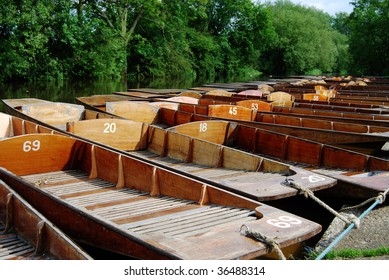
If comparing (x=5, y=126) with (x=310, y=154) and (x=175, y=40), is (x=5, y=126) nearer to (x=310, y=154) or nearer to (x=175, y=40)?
(x=310, y=154)

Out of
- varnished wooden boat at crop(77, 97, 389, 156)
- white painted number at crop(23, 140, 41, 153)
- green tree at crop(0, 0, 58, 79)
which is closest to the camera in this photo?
white painted number at crop(23, 140, 41, 153)

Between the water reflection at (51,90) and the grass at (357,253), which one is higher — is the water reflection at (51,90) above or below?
above

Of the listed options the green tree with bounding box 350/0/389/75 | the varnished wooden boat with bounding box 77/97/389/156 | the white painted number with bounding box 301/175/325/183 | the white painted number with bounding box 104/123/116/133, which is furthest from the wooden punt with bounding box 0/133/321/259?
the green tree with bounding box 350/0/389/75

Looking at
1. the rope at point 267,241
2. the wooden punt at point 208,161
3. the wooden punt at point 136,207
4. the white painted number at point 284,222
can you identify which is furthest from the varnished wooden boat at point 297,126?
the rope at point 267,241

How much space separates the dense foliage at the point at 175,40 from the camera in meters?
22.6

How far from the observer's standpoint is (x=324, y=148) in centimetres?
591

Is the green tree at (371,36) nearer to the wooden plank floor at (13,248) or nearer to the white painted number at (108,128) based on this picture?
the white painted number at (108,128)

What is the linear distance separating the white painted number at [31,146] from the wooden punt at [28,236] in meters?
1.45

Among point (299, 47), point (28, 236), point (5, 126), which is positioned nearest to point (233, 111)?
point (5, 126)

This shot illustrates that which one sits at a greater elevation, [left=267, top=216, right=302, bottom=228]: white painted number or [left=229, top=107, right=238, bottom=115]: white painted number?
[left=229, top=107, right=238, bottom=115]: white painted number

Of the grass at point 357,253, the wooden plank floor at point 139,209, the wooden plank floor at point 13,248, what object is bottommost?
the grass at point 357,253

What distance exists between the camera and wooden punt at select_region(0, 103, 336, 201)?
4376mm

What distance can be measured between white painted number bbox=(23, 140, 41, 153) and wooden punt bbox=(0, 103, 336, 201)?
740mm

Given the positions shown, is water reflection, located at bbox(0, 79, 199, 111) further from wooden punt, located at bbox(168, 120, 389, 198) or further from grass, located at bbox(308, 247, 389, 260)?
grass, located at bbox(308, 247, 389, 260)
